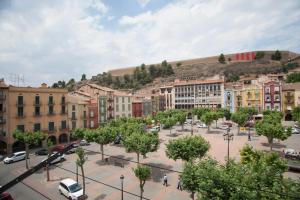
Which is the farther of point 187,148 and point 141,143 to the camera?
point 141,143

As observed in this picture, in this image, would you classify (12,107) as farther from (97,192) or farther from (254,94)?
(254,94)

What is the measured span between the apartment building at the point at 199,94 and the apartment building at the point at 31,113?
5518 centimetres

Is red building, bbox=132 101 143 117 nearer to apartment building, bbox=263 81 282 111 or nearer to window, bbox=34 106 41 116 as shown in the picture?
window, bbox=34 106 41 116

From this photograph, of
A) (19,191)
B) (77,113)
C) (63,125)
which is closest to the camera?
(19,191)

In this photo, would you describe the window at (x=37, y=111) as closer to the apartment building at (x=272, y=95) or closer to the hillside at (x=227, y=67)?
the apartment building at (x=272, y=95)

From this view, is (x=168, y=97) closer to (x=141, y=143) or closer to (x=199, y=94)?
(x=199, y=94)

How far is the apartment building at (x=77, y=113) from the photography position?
4963 cm

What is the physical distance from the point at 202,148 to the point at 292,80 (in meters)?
83.1

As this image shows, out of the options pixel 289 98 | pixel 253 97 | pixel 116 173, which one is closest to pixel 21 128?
pixel 116 173

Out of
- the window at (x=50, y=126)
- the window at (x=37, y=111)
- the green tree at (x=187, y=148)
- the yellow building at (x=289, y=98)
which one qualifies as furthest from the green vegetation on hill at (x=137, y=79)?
the green tree at (x=187, y=148)

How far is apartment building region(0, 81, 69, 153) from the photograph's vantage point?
133 ft

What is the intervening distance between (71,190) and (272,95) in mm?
69050

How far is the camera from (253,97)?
7575cm

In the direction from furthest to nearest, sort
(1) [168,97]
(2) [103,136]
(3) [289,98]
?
(1) [168,97] → (3) [289,98] → (2) [103,136]
